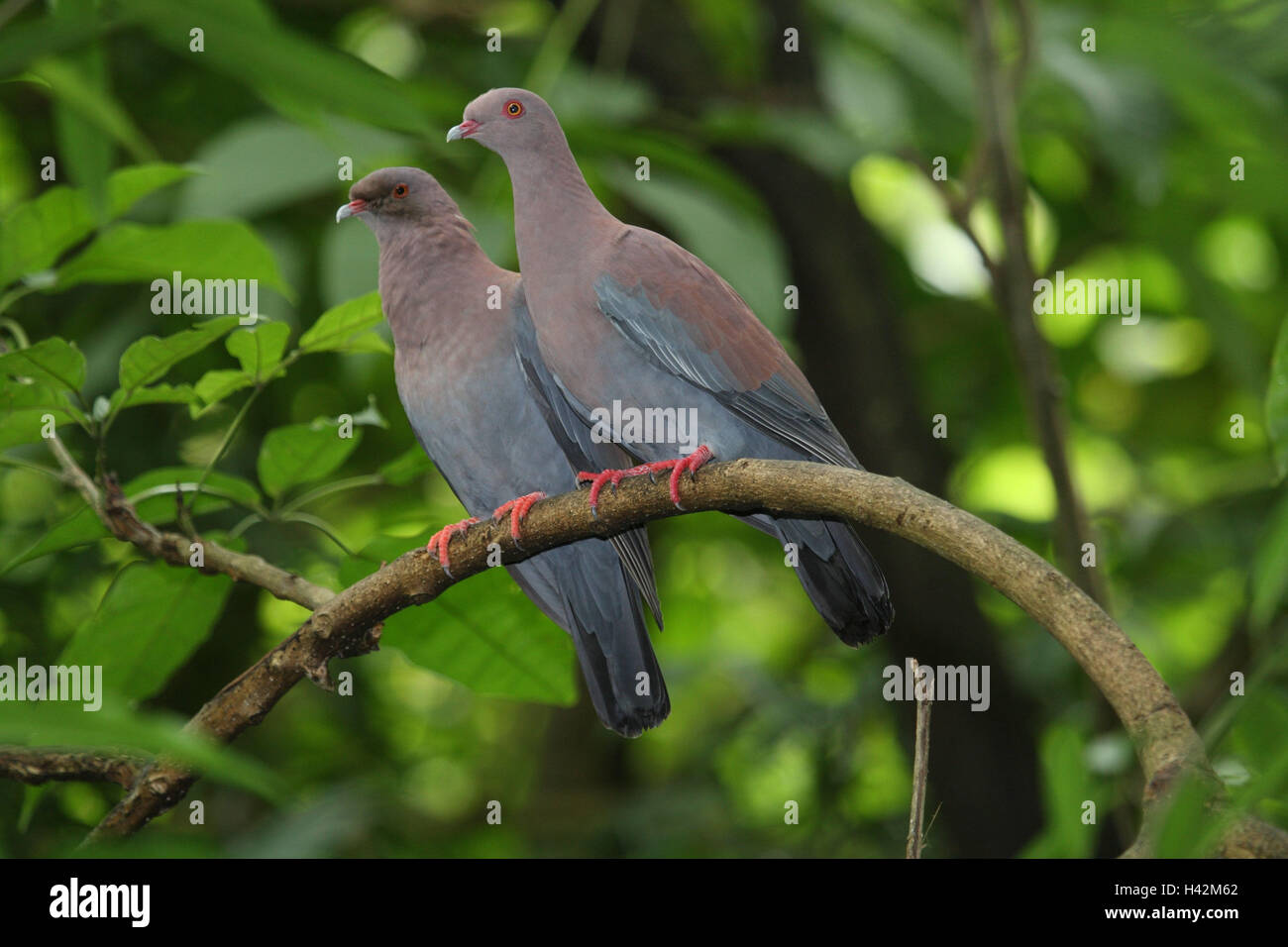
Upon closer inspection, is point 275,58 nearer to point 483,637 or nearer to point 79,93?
point 79,93

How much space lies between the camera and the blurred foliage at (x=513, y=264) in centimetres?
159

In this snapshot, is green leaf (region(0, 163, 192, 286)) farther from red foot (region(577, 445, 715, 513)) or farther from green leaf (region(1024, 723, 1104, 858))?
green leaf (region(1024, 723, 1104, 858))

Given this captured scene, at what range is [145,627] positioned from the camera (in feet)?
5.85

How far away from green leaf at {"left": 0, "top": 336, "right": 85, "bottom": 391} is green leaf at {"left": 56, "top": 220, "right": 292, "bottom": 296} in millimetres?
218

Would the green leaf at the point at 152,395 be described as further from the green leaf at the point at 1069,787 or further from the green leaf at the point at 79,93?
the green leaf at the point at 1069,787

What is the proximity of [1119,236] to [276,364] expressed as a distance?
346 centimetres

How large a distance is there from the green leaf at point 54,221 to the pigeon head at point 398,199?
34cm

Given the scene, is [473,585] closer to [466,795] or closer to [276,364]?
[276,364]

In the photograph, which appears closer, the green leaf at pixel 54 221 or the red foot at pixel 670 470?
the red foot at pixel 670 470

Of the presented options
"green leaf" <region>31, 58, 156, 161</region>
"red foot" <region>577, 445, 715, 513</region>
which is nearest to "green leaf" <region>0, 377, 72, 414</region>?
"green leaf" <region>31, 58, 156, 161</region>

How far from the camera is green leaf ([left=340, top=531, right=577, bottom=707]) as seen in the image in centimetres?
156

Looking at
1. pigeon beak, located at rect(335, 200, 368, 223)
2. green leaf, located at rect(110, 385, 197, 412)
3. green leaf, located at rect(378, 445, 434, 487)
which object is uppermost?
pigeon beak, located at rect(335, 200, 368, 223)

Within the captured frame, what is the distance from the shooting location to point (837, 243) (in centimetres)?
346

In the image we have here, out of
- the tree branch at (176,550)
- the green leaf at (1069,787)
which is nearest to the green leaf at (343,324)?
the tree branch at (176,550)
